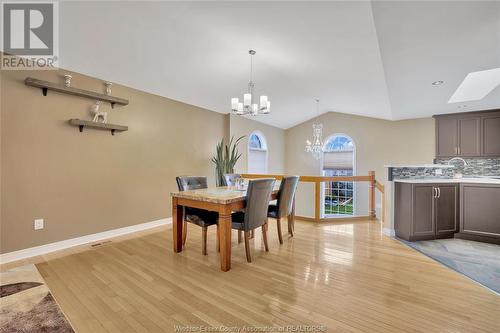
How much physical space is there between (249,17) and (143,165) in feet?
9.51

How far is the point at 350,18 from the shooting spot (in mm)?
2398

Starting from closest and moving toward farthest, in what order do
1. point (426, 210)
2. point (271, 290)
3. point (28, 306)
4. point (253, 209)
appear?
point (28, 306)
point (271, 290)
point (253, 209)
point (426, 210)

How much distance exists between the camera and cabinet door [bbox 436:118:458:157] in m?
4.84

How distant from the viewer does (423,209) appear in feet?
11.1

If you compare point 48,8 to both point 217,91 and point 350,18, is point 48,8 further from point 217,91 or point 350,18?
point 350,18

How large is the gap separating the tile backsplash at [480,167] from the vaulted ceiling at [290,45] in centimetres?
→ 104

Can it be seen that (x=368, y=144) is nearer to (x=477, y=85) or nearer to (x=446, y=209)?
(x=477, y=85)

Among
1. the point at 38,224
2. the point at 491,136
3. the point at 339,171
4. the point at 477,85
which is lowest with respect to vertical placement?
the point at 38,224

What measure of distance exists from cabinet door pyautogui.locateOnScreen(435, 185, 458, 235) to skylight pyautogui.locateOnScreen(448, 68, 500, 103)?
63.2 inches

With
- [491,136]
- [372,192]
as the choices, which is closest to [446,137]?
[491,136]

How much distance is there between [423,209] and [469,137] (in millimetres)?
2530

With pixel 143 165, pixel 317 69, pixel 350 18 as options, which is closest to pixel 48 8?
pixel 143 165

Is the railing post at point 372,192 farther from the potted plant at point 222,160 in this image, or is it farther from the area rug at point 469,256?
the potted plant at point 222,160

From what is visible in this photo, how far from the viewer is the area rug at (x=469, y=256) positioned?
2340 mm
